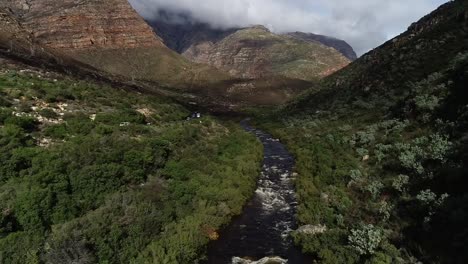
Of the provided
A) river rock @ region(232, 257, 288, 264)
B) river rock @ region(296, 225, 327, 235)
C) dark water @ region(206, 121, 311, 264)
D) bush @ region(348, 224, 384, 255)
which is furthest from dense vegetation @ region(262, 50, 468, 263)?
river rock @ region(232, 257, 288, 264)

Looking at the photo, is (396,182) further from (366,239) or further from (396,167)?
(366,239)

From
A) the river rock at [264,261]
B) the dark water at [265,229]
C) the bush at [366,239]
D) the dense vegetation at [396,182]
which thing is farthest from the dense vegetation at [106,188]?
the bush at [366,239]

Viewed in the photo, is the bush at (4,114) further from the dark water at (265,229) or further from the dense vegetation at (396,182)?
the dense vegetation at (396,182)

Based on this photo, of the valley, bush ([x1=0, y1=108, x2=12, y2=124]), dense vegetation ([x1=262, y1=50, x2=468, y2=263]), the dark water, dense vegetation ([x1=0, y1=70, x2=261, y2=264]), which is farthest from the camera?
bush ([x1=0, y1=108, x2=12, y2=124])

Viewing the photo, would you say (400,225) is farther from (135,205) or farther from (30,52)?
(30,52)

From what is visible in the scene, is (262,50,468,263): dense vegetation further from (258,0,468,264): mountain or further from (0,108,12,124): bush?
(0,108,12,124): bush

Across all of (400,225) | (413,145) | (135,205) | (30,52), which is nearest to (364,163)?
(413,145)
